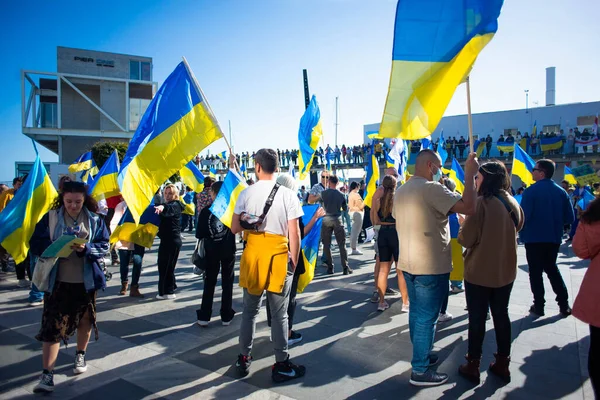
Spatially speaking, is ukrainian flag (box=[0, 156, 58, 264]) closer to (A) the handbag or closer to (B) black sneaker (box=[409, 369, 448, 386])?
(A) the handbag

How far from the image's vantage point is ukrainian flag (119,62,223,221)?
4582 millimetres

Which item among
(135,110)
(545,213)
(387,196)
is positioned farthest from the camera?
(135,110)

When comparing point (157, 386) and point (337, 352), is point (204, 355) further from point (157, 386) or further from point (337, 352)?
point (337, 352)

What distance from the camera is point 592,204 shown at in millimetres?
2834

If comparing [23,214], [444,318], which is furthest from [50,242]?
[444,318]

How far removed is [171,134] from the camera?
4.66 meters

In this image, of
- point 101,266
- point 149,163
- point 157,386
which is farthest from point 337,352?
point 149,163

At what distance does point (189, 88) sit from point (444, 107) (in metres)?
2.88

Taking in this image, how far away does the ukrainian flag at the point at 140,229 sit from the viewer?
641 centimetres

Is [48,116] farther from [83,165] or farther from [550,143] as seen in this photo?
[550,143]

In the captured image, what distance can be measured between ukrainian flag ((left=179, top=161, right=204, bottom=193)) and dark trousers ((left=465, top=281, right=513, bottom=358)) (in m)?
7.13

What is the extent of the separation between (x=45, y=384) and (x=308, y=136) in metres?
6.29

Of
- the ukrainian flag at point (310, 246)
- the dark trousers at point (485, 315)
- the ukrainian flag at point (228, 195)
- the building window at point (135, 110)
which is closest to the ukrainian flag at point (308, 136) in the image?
the ukrainian flag at point (310, 246)

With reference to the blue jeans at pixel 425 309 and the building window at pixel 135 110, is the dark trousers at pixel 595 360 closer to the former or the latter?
the blue jeans at pixel 425 309
